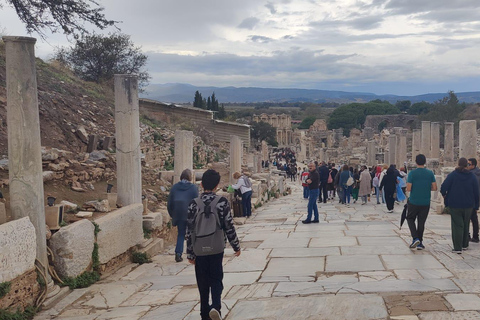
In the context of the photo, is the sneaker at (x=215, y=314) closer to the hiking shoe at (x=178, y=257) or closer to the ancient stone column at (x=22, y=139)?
the ancient stone column at (x=22, y=139)

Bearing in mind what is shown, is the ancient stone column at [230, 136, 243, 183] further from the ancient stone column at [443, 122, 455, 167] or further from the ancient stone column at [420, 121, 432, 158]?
the ancient stone column at [443, 122, 455, 167]

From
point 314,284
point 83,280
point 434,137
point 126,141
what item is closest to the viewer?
point 314,284

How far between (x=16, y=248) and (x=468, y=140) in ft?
46.5

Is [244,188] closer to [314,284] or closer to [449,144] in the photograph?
[314,284]

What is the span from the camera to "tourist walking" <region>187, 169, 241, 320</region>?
200 inches

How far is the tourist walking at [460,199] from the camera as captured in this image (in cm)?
804

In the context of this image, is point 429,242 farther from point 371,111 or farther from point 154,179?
point 371,111

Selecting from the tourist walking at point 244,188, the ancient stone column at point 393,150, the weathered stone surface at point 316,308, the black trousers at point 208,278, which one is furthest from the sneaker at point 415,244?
the ancient stone column at point 393,150

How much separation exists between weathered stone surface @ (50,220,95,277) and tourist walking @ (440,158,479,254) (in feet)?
18.5

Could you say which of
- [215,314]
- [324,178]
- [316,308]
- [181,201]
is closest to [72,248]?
[181,201]

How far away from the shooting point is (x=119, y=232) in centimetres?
807

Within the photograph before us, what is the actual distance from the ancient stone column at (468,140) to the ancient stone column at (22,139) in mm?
13251

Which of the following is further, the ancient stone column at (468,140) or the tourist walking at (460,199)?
the ancient stone column at (468,140)

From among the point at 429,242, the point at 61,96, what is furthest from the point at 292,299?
the point at 61,96
